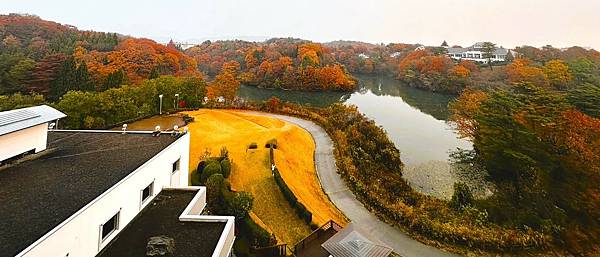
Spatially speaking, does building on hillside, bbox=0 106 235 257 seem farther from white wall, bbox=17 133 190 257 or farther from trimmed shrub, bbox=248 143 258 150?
trimmed shrub, bbox=248 143 258 150

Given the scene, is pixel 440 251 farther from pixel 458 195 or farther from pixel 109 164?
pixel 109 164

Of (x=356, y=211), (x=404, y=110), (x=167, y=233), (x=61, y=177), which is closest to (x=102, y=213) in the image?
(x=167, y=233)

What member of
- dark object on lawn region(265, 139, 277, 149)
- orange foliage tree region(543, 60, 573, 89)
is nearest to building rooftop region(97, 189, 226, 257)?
dark object on lawn region(265, 139, 277, 149)

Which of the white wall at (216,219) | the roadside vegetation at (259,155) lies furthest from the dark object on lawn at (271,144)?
the white wall at (216,219)

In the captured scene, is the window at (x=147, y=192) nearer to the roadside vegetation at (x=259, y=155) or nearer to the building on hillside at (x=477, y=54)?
the roadside vegetation at (x=259, y=155)

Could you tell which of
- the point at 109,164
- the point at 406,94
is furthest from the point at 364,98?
the point at 109,164
